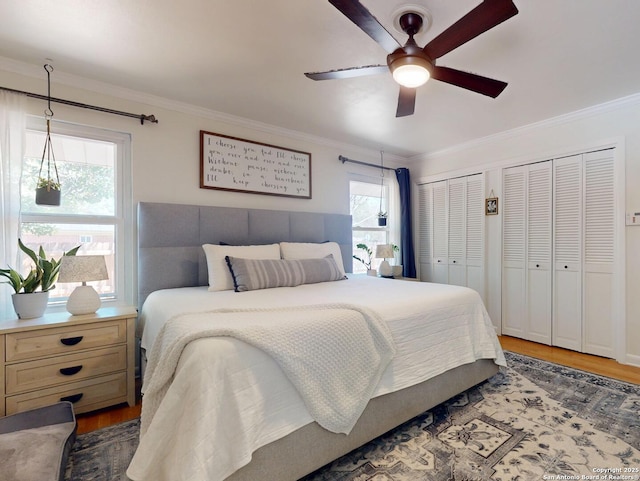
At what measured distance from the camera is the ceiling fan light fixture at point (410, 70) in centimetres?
169

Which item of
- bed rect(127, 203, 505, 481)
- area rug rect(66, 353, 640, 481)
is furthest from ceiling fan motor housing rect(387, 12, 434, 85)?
area rug rect(66, 353, 640, 481)

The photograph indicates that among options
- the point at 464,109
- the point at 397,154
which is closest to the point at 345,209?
the point at 397,154

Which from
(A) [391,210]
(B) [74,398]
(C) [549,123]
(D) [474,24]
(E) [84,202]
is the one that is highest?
(C) [549,123]

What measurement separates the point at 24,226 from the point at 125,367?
1321 millimetres

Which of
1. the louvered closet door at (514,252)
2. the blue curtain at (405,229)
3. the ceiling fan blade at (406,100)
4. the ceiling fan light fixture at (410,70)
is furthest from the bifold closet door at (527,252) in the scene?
the ceiling fan light fixture at (410,70)

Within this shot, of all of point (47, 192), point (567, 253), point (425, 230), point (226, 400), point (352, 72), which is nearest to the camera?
point (226, 400)

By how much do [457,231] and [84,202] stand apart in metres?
4.14

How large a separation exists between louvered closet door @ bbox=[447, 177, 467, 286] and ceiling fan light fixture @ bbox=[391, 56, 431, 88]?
2746 millimetres

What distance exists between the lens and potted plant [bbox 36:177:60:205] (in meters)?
2.27

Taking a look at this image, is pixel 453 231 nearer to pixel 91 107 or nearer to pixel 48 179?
pixel 91 107

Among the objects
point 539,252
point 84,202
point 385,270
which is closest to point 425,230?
point 385,270

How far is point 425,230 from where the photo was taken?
15.6ft

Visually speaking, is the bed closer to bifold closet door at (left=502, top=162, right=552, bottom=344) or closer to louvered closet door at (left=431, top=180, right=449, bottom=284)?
bifold closet door at (left=502, top=162, right=552, bottom=344)

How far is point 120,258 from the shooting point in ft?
9.04
